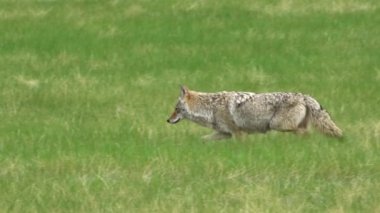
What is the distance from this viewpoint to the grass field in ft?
29.1

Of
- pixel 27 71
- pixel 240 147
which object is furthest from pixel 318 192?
pixel 27 71

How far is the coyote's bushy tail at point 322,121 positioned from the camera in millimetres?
11586

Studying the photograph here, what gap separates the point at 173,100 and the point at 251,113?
133 inches

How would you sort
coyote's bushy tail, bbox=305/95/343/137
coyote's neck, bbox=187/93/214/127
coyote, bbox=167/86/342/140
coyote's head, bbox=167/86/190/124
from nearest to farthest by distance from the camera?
coyote's bushy tail, bbox=305/95/343/137 < coyote, bbox=167/86/342/140 < coyote's neck, bbox=187/93/214/127 < coyote's head, bbox=167/86/190/124

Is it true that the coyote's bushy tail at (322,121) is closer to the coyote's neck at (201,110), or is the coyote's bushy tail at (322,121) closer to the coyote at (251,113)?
the coyote at (251,113)

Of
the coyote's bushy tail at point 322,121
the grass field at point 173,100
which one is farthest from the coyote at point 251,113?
the grass field at point 173,100

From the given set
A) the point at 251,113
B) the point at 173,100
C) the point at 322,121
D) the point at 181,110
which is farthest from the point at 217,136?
the point at 173,100

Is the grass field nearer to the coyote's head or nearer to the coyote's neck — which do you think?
the coyote's head

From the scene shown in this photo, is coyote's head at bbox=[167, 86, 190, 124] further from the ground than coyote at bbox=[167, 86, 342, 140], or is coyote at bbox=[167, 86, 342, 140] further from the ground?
coyote at bbox=[167, 86, 342, 140]

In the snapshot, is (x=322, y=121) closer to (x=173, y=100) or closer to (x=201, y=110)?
(x=201, y=110)

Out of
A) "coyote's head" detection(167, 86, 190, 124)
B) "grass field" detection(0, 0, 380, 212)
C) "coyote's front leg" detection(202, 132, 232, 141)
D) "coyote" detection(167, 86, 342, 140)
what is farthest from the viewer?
"coyote's head" detection(167, 86, 190, 124)

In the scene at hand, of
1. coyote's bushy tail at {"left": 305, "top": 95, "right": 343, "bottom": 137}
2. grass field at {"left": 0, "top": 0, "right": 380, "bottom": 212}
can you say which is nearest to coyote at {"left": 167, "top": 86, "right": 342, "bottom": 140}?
coyote's bushy tail at {"left": 305, "top": 95, "right": 343, "bottom": 137}

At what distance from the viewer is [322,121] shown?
11.6 meters

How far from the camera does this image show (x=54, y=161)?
33.4 ft
